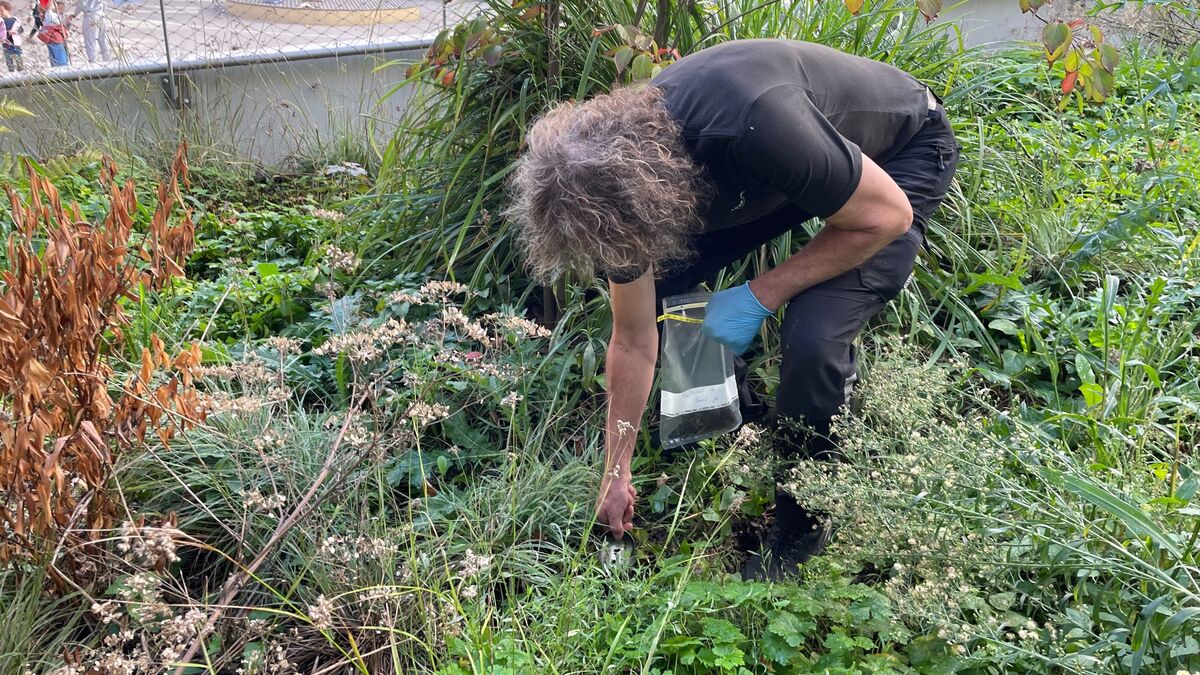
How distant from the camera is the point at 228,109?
5.62 m

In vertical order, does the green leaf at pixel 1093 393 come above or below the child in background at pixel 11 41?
below

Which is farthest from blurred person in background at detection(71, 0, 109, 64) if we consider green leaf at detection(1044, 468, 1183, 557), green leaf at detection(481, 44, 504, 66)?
green leaf at detection(1044, 468, 1183, 557)

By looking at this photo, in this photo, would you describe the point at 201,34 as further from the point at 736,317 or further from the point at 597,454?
the point at 736,317

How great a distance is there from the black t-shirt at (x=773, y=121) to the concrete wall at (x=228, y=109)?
10.6 ft

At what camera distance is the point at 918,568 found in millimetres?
2004

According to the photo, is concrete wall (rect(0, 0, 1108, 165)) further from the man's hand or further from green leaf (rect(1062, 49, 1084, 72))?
the man's hand

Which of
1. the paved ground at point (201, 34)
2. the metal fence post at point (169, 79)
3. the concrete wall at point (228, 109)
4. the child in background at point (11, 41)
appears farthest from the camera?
the paved ground at point (201, 34)

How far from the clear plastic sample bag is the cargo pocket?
45 cm

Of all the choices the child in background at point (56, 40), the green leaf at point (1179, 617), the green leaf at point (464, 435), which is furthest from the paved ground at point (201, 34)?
the green leaf at point (1179, 617)

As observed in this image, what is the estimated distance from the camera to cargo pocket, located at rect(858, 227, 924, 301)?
2.62 m

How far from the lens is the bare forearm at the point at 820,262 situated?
247 cm

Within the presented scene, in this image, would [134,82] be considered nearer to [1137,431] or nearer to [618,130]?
[618,130]

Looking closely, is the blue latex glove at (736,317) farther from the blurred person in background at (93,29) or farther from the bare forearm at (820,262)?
the blurred person in background at (93,29)

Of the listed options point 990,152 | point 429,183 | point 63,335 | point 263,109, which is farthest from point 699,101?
point 263,109
